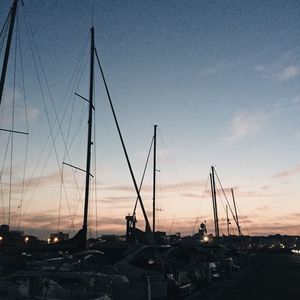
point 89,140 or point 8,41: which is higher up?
point 8,41

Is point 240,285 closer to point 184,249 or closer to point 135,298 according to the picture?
point 184,249

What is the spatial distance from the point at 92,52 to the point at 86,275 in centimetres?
1347

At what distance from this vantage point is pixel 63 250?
1576cm

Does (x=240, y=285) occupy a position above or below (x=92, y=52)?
below

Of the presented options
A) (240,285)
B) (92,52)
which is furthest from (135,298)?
(92,52)

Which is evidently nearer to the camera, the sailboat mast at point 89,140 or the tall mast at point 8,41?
the tall mast at point 8,41

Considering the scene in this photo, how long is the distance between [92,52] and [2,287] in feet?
48.8

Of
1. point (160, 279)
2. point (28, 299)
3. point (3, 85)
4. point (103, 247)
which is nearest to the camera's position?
point (28, 299)

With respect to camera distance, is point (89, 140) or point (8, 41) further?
point (89, 140)

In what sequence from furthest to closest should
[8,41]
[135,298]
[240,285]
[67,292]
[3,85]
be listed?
[240,285] < [8,41] < [3,85] < [135,298] < [67,292]

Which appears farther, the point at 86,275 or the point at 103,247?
the point at 103,247

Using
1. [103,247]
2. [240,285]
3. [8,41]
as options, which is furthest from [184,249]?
[8,41]

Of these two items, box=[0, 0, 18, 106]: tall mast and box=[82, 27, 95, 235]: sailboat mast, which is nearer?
box=[0, 0, 18, 106]: tall mast

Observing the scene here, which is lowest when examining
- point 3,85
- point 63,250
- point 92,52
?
point 63,250
